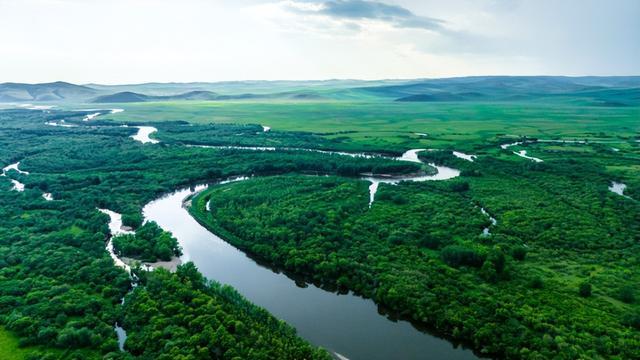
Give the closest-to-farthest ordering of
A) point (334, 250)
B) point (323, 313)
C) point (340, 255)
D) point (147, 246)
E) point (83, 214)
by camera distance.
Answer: point (323, 313) < point (340, 255) < point (334, 250) < point (147, 246) < point (83, 214)

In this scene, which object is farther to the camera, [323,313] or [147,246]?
[147,246]

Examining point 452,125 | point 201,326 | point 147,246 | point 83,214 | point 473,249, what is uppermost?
point 452,125

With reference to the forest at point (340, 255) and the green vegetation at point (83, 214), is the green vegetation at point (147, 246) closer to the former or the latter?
the forest at point (340, 255)

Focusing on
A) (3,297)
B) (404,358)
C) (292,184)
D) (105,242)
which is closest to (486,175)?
(292,184)

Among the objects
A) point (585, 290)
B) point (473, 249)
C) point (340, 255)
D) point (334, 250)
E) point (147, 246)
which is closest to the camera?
point (585, 290)

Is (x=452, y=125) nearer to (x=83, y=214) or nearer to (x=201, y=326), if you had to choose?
(x=83, y=214)

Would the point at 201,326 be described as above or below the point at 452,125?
below

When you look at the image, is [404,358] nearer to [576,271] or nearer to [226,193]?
[576,271]

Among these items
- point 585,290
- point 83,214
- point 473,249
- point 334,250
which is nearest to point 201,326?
point 334,250
